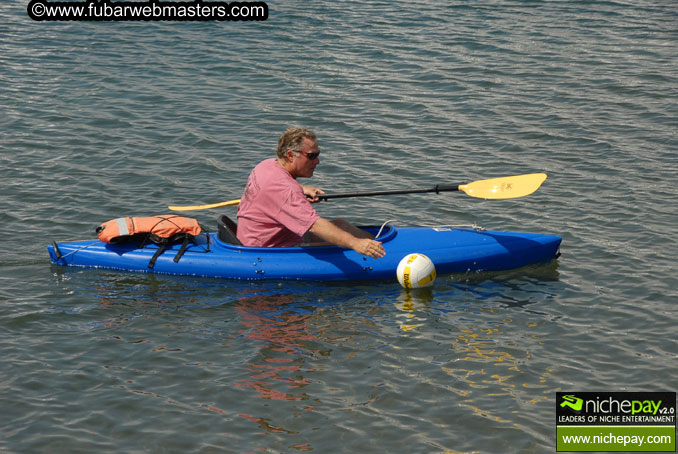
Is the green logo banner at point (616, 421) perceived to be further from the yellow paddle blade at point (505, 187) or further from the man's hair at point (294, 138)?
the man's hair at point (294, 138)

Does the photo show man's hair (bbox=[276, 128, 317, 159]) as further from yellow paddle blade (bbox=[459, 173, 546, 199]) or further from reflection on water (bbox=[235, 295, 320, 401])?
yellow paddle blade (bbox=[459, 173, 546, 199])

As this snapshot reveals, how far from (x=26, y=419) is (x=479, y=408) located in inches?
115

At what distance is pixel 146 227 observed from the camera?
8.16 metres


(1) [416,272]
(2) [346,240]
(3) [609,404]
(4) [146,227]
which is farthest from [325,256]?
(3) [609,404]

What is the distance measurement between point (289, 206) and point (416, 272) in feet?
4.07

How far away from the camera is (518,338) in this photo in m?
6.88

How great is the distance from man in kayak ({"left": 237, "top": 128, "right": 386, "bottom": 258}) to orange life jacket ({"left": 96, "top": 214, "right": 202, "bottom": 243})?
622 millimetres

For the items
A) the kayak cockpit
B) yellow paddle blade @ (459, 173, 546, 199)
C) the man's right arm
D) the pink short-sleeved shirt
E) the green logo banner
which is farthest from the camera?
yellow paddle blade @ (459, 173, 546, 199)

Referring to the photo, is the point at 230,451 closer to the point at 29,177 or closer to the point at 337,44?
the point at 29,177

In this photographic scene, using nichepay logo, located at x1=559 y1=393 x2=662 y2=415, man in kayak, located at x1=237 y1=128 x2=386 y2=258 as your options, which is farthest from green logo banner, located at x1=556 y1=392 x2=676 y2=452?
man in kayak, located at x1=237 y1=128 x2=386 y2=258

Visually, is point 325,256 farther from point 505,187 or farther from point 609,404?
point 609,404

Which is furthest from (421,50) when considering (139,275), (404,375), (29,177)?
(404,375)

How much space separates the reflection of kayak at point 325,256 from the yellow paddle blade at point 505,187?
36 cm

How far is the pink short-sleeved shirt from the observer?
741 cm
